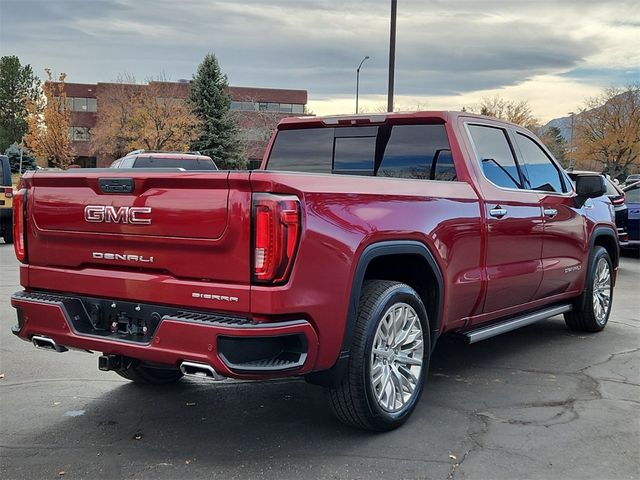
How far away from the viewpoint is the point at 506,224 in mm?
4965

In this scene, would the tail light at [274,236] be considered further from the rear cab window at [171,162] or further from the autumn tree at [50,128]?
the autumn tree at [50,128]

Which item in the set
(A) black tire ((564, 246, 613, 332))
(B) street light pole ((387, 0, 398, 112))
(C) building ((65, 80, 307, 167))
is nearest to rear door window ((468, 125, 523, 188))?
(A) black tire ((564, 246, 613, 332))

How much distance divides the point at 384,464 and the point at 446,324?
127cm

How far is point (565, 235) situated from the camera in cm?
586

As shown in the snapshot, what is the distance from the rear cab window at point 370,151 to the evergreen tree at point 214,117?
136 ft

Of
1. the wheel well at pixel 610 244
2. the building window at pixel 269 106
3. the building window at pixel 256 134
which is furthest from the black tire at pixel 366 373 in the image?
the building window at pixel 269 106

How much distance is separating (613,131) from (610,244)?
178ft

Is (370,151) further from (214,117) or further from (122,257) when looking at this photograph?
(214,117)

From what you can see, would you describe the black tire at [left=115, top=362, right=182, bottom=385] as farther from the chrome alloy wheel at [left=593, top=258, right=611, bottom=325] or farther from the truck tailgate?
the chrome alloy wheel at [left=593, top=258, right=611, bottom=325]

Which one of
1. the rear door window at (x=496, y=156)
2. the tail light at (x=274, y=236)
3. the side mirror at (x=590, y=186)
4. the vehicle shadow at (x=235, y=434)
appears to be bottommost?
the vehicle shadow at (x=235, y=434)

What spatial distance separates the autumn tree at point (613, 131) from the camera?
54844 mm

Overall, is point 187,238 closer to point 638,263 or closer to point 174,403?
point 174,403

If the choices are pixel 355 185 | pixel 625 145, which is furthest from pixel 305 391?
pixel 625 145

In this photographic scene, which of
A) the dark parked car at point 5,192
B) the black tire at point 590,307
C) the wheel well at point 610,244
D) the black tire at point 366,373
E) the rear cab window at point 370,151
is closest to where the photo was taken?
the black tire at point 366,373
